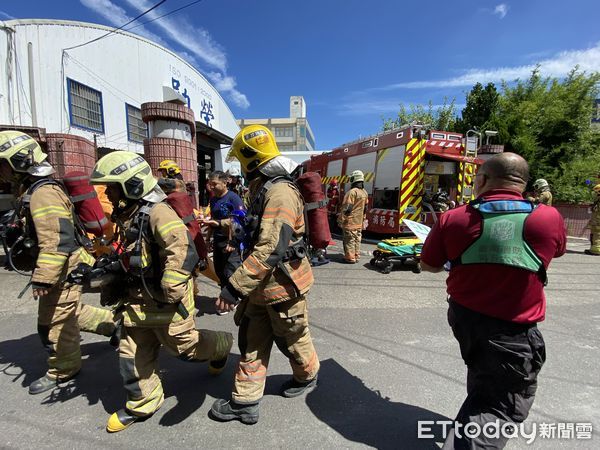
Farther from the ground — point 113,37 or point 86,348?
point 113,37

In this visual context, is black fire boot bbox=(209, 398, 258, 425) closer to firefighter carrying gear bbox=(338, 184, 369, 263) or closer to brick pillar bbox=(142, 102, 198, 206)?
firefighter carrying gear bbox=(338, 184, 369, 263)

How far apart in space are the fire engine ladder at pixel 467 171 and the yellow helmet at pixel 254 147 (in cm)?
721

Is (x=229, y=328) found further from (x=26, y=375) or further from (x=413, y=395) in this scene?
(x=413, y=395)

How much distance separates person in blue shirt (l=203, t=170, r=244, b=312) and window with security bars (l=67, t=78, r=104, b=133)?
32.2 feet

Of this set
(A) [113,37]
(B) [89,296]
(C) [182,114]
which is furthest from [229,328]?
(A) [113,37]

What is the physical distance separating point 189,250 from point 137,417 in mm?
1202

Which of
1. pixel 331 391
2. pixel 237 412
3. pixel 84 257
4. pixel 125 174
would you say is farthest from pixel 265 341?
pixel 84 257

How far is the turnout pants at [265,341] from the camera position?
87.1 inches

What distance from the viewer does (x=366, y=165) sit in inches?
370

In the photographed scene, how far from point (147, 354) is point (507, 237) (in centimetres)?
228

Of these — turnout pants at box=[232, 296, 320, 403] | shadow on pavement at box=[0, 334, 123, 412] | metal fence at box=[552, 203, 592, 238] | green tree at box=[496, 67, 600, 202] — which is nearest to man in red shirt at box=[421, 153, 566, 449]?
turnout pants at box=[232, 296, 320, 403]

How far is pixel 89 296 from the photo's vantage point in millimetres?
4824

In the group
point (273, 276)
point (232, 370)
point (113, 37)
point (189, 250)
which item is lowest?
point (232, 370)

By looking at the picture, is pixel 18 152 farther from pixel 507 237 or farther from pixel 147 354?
pixel 507 237
